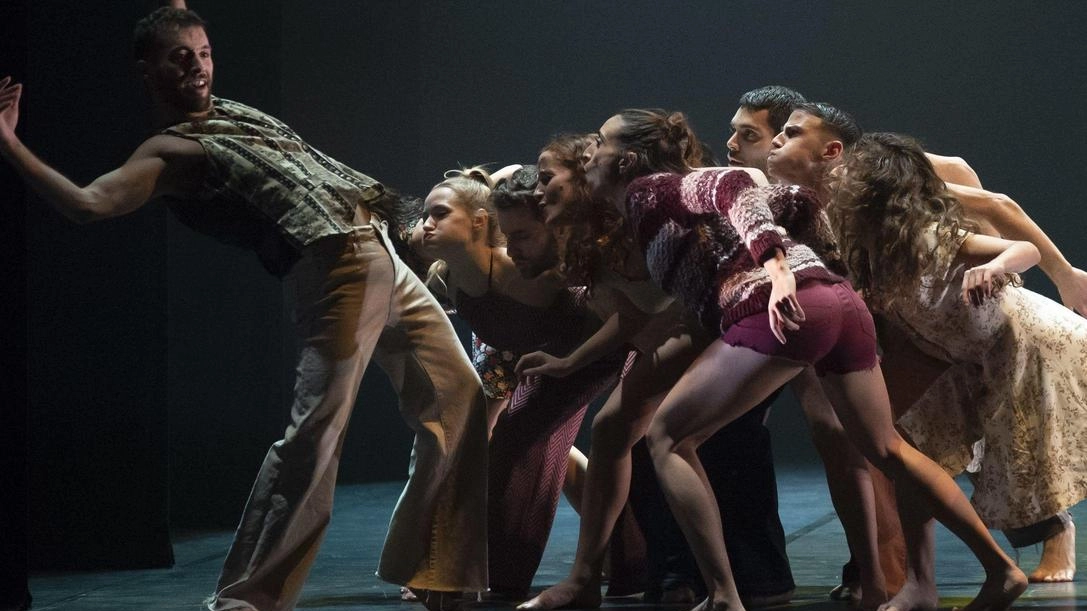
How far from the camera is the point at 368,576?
190 inches

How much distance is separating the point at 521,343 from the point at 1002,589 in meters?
1.62

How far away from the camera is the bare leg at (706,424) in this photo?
3.52 meters

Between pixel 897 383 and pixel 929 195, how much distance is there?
0.55m

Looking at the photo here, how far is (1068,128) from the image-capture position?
8.06 metres

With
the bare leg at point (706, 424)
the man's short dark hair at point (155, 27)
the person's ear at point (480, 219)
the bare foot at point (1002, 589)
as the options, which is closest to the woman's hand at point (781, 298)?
the bare leg at point (706, 424)

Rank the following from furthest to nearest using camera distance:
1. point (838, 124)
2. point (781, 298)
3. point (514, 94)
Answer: point (514, 94)
point (838, 124)
point (781, 298)

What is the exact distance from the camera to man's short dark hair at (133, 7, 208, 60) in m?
3.72

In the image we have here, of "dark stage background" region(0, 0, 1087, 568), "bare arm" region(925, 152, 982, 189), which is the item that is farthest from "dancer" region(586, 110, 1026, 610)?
"dark stage background" region(0, 0, 1087, 568)

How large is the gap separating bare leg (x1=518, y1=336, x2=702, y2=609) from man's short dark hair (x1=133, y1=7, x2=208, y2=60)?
1.52 meters

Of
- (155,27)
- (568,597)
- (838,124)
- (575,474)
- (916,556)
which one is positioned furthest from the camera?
(575,474)

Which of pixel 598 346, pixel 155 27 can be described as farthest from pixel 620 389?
pixel 155 27

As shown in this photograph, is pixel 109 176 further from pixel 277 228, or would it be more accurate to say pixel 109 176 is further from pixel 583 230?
pixel 583 230

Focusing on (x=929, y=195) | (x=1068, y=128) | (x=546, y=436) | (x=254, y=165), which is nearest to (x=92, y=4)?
(x=254, y=165)

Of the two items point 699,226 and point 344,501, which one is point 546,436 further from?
point 344,501
